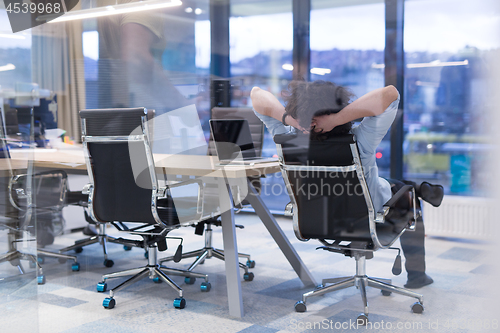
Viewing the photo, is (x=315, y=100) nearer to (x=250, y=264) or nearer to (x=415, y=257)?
(x=415, y=257)

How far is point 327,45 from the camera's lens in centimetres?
314

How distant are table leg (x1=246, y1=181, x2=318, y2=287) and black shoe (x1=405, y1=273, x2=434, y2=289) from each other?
1.76 feet

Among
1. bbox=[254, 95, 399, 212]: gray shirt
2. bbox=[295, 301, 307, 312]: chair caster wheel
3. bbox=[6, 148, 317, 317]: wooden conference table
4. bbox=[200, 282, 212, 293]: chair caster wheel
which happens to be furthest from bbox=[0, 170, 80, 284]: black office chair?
bbox=[254, 95, 399, 212]: gray shirt

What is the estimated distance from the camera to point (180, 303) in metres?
2.53

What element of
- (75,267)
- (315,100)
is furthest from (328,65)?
(75,267)

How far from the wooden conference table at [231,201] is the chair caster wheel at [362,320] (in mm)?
559

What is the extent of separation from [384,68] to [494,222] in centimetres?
126

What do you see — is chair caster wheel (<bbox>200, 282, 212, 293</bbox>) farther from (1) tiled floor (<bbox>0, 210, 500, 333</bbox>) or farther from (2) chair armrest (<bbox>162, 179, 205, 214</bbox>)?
(2) chair armrest (<bbox>162, 179, 205, 214</bbox>)

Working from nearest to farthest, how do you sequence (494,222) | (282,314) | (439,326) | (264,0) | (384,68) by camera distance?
(494,222)
(439,326)
(282,314)
(384,68)
(264,0)

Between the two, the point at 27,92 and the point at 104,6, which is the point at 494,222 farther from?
the point at 104,6

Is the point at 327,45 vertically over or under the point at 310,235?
over

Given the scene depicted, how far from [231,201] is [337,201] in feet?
1.94

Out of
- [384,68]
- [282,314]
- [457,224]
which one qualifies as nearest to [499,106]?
[384,68]

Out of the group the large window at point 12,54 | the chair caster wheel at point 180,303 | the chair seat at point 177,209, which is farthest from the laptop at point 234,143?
the large window at point 12,54
